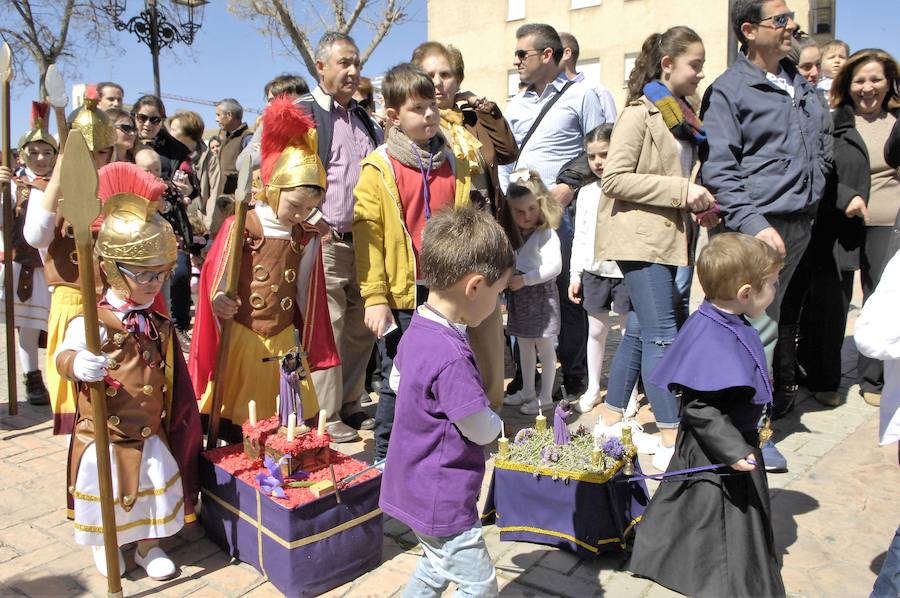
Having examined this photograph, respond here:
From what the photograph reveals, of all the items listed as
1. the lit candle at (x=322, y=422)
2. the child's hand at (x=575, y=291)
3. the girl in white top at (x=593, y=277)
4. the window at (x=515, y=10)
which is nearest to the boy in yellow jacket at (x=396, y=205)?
the lit candle at (x=322, y=422)

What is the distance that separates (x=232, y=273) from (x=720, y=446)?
212 cm

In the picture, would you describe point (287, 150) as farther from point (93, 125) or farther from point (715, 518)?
point (715, 518)

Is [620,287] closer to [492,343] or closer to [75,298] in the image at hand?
[492,343]

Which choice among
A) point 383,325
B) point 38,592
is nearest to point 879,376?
point 383,325

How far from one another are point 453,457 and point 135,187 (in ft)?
5.35

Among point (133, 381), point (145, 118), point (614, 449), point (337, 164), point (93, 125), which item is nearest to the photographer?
point (133, 381)

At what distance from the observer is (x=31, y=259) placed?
4.89 metres

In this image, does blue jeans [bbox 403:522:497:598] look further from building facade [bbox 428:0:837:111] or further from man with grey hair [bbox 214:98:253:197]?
building facade [bbox 428:0:837:111]

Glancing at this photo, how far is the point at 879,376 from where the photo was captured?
5.16 meters

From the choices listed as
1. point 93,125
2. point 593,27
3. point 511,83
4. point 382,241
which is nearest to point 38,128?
point 93,125

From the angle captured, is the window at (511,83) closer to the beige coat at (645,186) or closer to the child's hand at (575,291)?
the child's hand at (575,291)

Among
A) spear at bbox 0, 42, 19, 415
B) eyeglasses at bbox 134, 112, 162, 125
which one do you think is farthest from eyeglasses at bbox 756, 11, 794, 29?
eyeglasses at bbox 134, 112, 162, 125

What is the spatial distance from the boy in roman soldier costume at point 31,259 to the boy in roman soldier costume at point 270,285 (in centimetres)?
146

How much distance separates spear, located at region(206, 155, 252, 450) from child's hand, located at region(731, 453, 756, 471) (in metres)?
2.17
